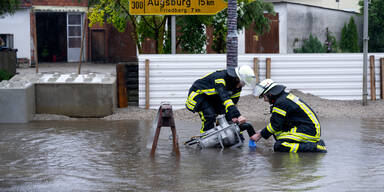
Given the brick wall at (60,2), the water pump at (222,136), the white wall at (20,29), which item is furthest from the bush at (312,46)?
the water pump at (222,136)

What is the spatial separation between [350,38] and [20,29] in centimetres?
1668

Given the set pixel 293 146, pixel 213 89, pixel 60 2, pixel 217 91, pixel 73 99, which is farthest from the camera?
pixel 60 2

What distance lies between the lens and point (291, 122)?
30.5ft

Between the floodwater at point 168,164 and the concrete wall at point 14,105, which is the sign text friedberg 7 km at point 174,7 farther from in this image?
the floodwater at point 168,164

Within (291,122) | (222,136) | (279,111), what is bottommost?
(222,136)

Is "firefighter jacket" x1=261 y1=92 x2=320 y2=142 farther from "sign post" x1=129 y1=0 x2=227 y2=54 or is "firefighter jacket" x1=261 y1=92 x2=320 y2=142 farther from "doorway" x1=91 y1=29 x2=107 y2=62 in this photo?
"doorway" x1=91 y1=29 x2=107 y2=62

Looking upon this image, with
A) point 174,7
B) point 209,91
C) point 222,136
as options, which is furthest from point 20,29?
point 222,136

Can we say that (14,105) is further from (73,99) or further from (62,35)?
(62,35)

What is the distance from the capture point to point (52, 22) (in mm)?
34375

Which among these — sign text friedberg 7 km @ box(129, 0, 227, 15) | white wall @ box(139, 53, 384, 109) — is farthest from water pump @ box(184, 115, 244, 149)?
sign text friedberg 7 km @ box(129, 0, 227, 15)

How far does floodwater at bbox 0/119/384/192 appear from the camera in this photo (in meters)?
7.13

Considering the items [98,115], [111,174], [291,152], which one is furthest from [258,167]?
[98,115]

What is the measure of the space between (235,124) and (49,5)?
80.1 ft

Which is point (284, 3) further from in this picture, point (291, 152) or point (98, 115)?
point (291, 152)
